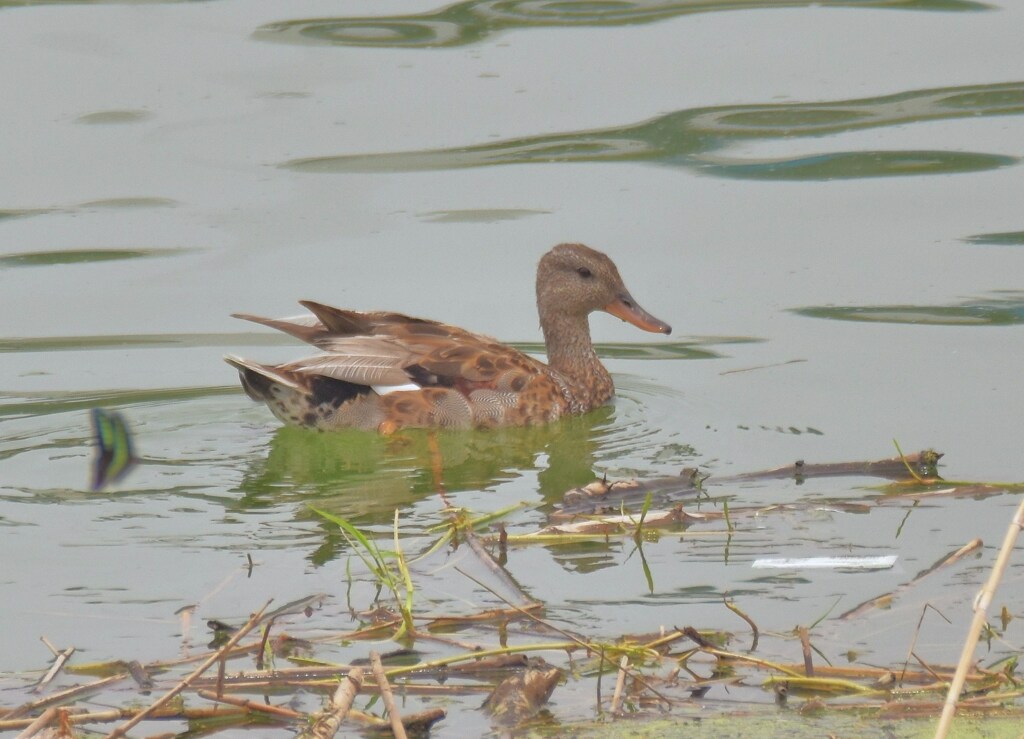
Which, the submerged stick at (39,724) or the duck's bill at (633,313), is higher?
the duck's bill at (633,313)

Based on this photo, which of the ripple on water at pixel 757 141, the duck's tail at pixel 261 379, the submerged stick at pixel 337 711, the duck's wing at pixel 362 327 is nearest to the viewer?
the submerged stick at pixel 337 711

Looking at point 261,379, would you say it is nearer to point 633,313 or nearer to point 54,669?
point 633,313

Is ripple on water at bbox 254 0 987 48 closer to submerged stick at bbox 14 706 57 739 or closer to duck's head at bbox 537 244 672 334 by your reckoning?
duck's head at bbox 537 244 672 334

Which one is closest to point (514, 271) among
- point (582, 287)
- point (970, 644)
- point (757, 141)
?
point (582, 287)

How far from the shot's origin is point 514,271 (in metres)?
10.6

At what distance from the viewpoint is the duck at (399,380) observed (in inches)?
334

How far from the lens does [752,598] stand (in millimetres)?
5559

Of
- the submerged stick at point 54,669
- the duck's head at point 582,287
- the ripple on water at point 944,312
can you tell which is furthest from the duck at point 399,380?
the submerged stick at point 54,669

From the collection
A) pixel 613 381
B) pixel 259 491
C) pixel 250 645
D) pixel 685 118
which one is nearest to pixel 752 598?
pixel 250 645

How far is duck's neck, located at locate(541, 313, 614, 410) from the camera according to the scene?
9.22 m

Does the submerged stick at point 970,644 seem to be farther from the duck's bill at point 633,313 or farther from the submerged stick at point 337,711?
the duck's bill at point 633,313

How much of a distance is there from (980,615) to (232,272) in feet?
25.2

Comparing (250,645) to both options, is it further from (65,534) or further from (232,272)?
(232,272)

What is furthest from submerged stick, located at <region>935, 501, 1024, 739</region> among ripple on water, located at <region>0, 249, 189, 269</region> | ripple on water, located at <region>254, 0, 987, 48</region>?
ripple on water, located at <region>254, 0, 987, 48</region>
